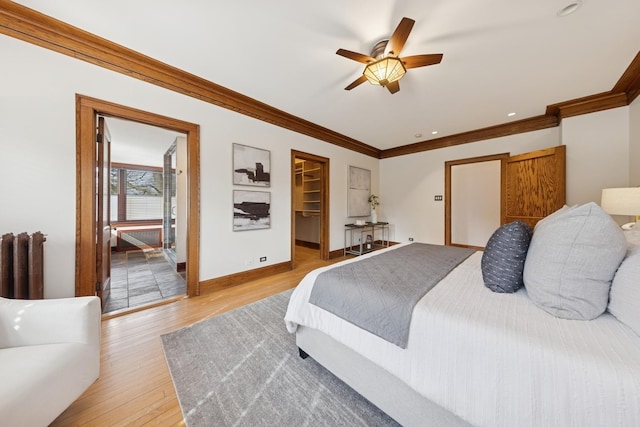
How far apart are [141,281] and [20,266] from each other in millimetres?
1866

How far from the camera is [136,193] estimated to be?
19.8 ft

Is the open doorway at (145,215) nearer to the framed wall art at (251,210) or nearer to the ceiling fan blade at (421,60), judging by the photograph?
the framed wall art at (251,210)

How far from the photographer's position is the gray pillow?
89cm

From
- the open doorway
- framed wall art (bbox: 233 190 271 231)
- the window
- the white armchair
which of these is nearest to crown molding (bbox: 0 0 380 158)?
the open doorway

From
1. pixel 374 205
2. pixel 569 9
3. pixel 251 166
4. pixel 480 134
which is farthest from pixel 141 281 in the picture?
pixel 480 134

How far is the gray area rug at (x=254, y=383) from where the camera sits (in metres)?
1.18

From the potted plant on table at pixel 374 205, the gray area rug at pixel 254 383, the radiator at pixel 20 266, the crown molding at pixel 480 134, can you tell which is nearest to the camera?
the gray area rug at pixel 254 383

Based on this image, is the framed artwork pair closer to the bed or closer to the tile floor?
the tile floor

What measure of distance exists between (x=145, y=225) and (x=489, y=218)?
8.88 meters

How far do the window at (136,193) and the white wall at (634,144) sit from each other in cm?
867

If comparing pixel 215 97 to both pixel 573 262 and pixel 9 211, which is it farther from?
pixel 573 262

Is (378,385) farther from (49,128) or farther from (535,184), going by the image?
(535,184)

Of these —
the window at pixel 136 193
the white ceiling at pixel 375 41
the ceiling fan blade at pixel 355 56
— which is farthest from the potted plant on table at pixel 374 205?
the window at pixel 136 193

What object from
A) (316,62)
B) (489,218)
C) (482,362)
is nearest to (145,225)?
(316,62)
